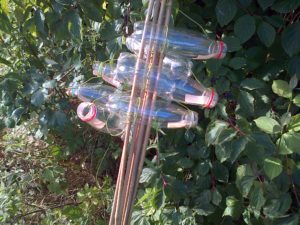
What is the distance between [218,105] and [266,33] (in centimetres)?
26

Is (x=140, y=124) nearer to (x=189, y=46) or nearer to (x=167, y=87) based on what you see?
(x=167, y=87)

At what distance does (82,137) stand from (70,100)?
0.34 metres

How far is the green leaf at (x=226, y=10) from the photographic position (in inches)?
56.5

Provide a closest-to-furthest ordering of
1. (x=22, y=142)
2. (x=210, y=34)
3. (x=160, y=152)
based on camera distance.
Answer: (x=210, y=34) → (x=160, y=152) → (x=22, y=142)

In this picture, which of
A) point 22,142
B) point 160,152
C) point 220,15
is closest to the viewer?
point 220,15

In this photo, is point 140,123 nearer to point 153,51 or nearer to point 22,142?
point 153,51

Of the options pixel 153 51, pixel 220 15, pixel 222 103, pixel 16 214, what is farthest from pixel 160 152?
pixel 16 214

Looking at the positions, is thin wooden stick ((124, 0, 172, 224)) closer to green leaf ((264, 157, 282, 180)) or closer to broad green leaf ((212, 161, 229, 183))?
green leaf ((264, 157, 282, 180))

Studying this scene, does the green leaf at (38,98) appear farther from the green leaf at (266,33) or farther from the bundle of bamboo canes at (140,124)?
the green leaf at (266,33)

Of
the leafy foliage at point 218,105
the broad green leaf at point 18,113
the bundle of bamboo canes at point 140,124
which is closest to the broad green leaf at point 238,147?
the leafy foliage at point 218,105

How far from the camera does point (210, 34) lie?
5.15 ft

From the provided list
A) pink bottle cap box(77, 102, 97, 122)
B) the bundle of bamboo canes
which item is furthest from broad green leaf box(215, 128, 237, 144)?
pink bottle cap box(77, 102, 97, 122)

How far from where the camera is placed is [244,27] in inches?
56.9

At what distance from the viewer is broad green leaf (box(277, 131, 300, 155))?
1.26m
